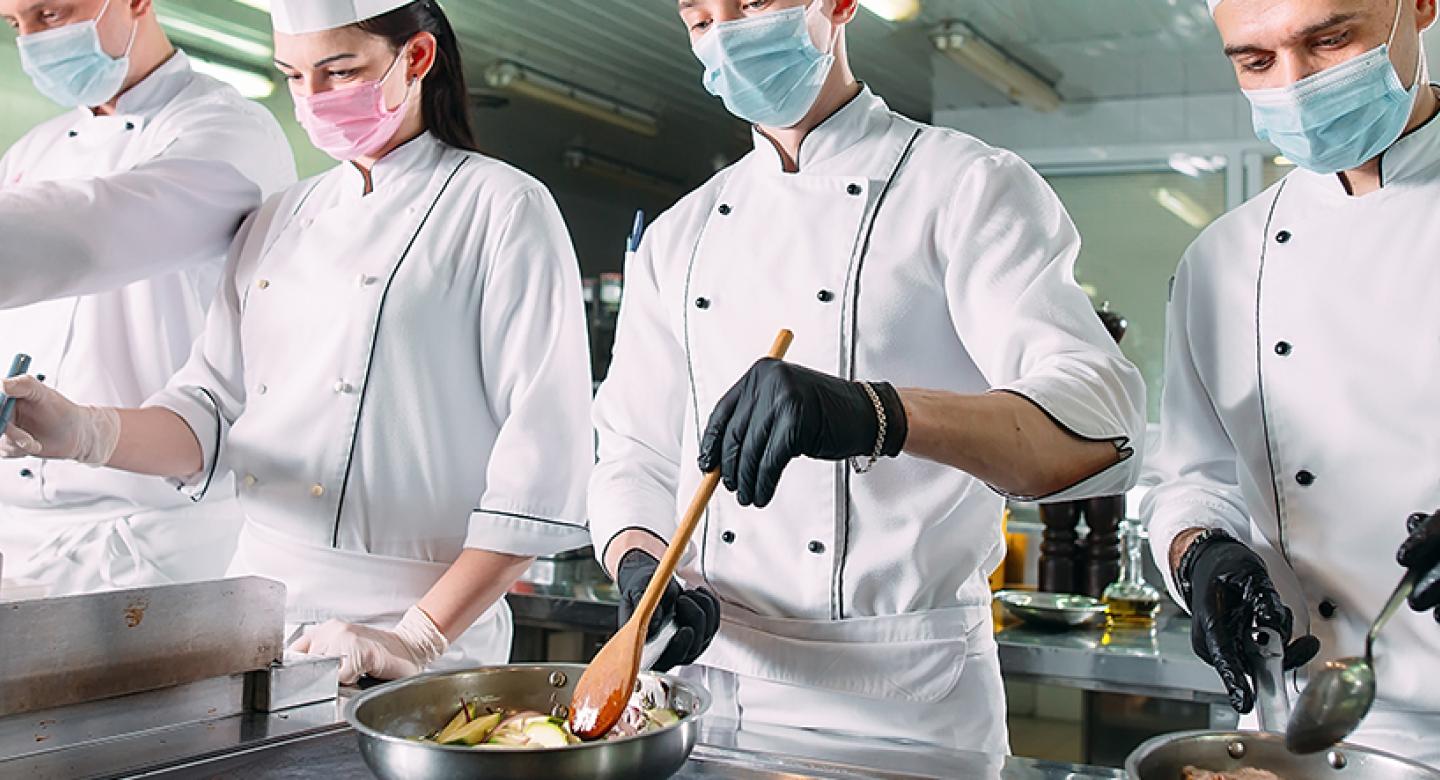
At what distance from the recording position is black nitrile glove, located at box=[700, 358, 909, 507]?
1.19 m

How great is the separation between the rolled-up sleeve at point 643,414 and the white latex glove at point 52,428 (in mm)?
736

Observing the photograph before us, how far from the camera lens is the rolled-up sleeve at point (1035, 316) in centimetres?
136

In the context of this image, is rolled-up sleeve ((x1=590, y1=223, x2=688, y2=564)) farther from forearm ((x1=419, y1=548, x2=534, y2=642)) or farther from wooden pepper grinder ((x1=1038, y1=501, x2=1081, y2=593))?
wooden pepper grinder ((x1=1038, y1=501, x2=1081, y2=593))

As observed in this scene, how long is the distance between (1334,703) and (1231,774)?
115 mm

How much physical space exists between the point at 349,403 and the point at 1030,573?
2.71 m

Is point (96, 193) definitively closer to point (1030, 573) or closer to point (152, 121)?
point (152, 121)

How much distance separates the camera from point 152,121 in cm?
→ 237

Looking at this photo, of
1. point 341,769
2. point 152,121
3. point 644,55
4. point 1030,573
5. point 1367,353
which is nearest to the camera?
point 341,769

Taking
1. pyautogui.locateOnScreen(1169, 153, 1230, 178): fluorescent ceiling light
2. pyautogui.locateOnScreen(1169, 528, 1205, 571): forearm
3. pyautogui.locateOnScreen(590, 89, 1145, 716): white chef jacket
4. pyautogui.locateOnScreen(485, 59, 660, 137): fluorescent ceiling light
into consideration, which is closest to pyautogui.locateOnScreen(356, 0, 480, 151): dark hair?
pyautogui.locateOnScreen(590, 89, 1145, 716): white chef jacket

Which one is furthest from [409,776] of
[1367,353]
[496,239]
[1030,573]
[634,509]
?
[1030,573]

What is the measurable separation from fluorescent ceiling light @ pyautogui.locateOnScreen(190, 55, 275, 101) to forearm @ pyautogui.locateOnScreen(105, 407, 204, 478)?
4159 mm

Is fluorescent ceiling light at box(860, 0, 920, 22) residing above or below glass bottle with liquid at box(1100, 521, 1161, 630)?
above

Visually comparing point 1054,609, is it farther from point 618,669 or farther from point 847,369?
point 618,669

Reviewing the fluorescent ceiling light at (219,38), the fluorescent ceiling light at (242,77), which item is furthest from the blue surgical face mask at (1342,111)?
the fluorescent ceiling light at (242,77)
